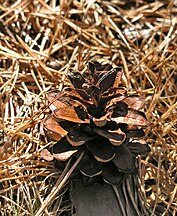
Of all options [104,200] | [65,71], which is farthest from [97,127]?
[65,71]

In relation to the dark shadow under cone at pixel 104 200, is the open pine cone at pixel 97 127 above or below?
above

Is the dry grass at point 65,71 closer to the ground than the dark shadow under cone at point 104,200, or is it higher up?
higher up

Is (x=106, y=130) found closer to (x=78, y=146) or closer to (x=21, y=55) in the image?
(x=78, y=146)

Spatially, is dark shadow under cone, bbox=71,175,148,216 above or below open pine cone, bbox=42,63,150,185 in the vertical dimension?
below

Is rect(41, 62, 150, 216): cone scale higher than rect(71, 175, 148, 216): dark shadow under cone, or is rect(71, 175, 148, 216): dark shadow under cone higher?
rect(41, 62, 150, 216): cone scale
